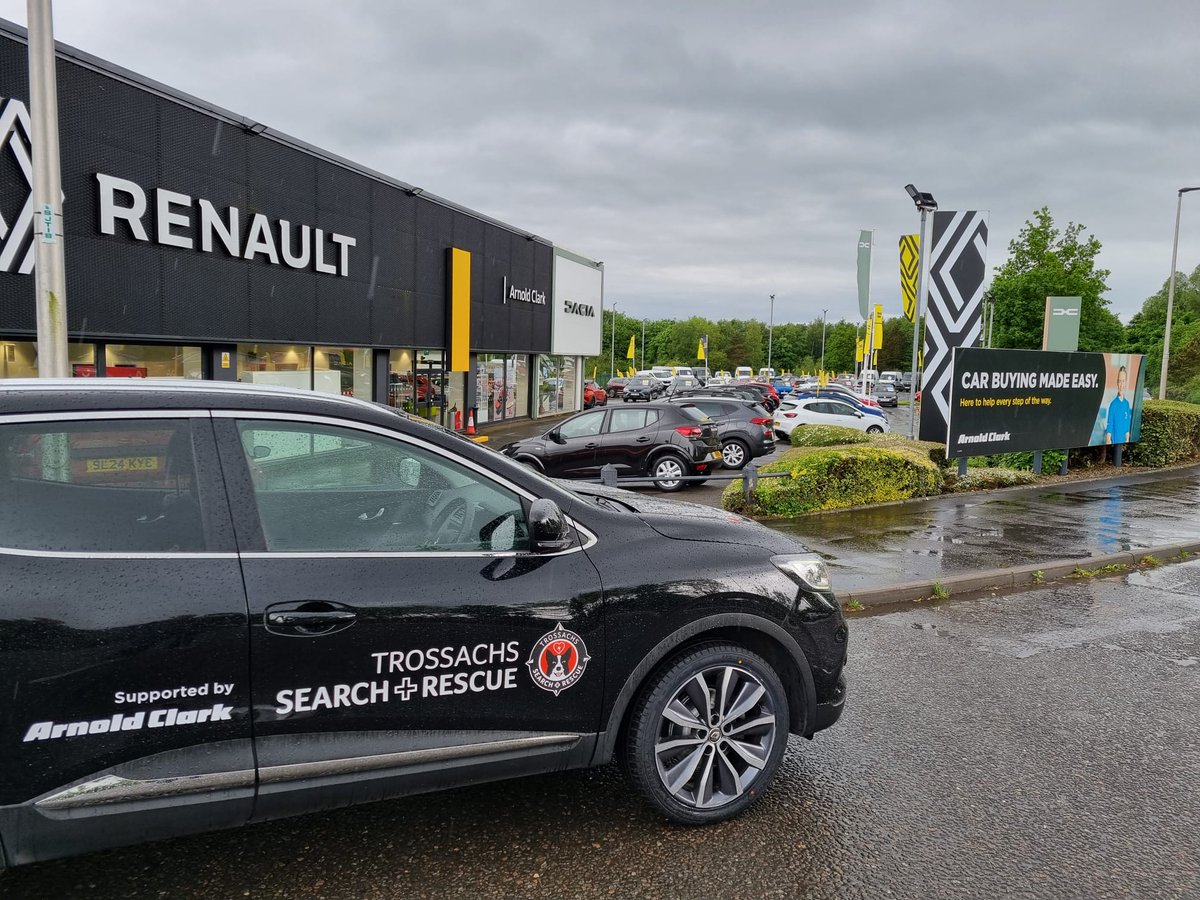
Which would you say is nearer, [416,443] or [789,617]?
[416,443]

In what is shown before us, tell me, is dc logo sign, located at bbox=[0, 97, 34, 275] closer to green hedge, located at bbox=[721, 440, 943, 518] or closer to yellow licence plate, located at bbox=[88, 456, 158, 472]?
green hedge, located at bbox=[721, 440, 943, 518]

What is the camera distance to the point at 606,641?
3.29 meters

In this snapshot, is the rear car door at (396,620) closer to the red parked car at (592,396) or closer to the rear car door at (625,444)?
the rear car door at (625,444)

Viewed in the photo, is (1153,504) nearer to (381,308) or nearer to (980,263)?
(980,263)

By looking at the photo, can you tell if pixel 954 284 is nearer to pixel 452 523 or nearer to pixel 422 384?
pixel 452 523

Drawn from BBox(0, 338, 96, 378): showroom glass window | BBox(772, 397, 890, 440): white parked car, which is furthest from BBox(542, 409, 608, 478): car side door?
BBox(772, 397, 890, 440): white parked car

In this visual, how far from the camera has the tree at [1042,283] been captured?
45.5m

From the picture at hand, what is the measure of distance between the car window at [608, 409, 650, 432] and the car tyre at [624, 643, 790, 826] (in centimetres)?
1127

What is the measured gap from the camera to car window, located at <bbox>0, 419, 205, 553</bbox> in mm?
2613

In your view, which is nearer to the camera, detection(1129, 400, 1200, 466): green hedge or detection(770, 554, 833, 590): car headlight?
detection(770, 554, 833, 590): car headlight

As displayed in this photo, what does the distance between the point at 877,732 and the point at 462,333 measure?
77.2 ft

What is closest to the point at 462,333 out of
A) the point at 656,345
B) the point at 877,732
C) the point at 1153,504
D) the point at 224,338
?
the point at 224,338

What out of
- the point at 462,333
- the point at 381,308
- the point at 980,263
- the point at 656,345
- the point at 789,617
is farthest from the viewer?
the point at 656,345

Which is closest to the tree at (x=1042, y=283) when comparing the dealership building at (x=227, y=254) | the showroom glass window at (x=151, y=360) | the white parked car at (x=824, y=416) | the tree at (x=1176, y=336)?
the tree at (x=1176, y=336)
